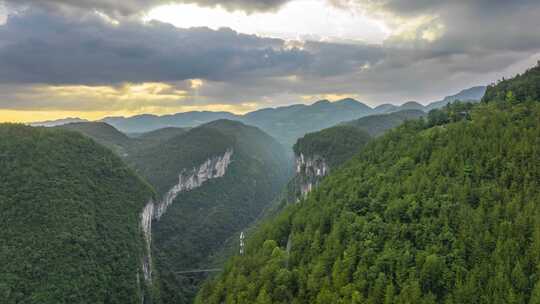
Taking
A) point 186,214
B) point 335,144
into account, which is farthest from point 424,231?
point 186,214

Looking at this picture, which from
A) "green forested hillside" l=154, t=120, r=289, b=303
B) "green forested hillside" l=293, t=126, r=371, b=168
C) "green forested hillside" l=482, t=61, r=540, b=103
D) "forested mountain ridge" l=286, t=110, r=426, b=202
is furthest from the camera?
"forested mountain ridge" l=286, t=110, r=426, b=202

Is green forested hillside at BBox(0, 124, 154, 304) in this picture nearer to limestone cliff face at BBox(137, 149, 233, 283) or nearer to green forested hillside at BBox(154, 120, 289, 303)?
limestone cliff face at BBox(137, 149, 233, 283)

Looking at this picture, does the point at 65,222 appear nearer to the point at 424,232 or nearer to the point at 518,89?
the point at 424,232

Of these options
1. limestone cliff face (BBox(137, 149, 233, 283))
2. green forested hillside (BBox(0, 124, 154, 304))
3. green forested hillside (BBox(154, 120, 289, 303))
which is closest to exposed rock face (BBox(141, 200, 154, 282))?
limestone cliff face (BBox(137, 149, 233, 283))

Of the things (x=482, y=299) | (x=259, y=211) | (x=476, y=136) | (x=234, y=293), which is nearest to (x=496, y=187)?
(x=476, y=136)

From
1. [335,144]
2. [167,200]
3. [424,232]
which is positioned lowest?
[167,200]

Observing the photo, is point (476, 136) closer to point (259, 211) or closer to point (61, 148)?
point (61, 148)
